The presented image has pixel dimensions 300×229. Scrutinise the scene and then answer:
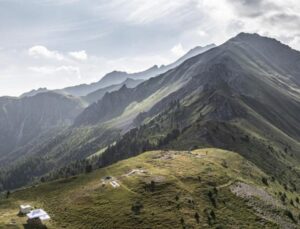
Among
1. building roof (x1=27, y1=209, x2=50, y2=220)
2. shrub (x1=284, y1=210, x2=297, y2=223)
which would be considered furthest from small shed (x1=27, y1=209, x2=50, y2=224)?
shrub (x1=284, y1=210, x2=297, y2=223)

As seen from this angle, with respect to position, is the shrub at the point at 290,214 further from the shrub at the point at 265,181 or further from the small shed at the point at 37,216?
the small shed at the point at 37,216

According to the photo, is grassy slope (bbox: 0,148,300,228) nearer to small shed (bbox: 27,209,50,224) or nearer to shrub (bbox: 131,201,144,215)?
shrub (bbox: 131,201,144,215)

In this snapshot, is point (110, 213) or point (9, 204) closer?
→ point (110, 213)

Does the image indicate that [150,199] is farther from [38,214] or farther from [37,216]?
[37,216]

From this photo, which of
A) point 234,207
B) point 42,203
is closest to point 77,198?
point 42,203

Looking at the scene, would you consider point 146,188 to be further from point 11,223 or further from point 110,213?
point 11,223

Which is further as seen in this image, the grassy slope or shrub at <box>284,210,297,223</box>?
shrub at <box>284,210,297,223</box>

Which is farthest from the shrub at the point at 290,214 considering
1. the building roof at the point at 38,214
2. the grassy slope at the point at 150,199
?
the building roof at the point at 38,214
